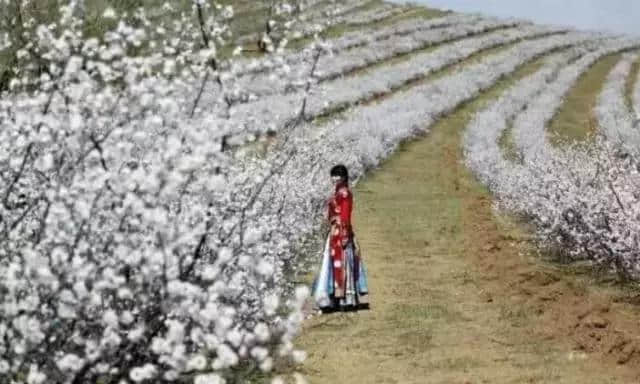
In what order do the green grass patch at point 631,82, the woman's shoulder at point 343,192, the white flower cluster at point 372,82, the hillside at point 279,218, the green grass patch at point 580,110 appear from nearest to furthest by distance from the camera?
the hillside at point 279,218, the woman's shoulder at point 343,192, the white flower cluster at point 372,82, the green grass patch at point 580,110, the green grass patch at point 631,82

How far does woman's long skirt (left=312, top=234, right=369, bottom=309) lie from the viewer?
528 inches

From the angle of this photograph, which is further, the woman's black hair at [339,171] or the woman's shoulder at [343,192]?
the woman's shoulder at [343,192]

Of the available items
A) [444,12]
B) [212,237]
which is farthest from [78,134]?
[444,12]

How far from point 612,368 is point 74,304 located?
6.49 m

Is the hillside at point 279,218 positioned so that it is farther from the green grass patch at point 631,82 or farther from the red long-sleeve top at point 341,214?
the red long-sleeve top at point 341,214

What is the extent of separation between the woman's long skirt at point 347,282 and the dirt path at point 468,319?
22 cm

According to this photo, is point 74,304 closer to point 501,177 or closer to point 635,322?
point 635,322

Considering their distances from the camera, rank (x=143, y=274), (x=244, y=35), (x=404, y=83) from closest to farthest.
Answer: (x=143, y=274) < (x=404, y=83) < (x=244, y=35)

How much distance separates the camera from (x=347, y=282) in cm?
1351

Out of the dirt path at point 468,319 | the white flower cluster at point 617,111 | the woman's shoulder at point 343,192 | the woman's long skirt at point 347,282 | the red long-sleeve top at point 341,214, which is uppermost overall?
the white flower cluster at point 617,111

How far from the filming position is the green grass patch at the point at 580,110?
102ft

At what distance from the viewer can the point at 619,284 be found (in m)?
14.8

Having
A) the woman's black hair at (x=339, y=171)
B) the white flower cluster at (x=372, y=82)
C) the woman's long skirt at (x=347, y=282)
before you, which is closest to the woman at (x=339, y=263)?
the woman's long skirt at (x=347, y=282)

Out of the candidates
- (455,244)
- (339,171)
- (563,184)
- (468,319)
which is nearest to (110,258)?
(339,171)
